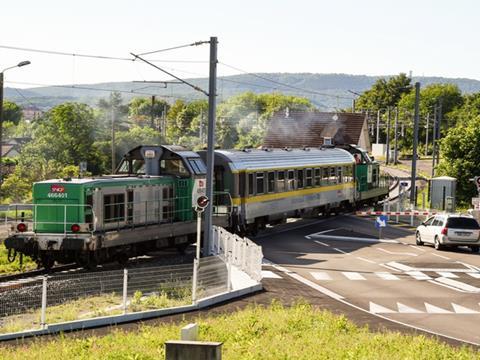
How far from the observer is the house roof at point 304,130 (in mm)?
83812

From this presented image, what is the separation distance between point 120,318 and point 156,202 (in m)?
11.2

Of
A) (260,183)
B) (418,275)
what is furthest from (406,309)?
(260,183)

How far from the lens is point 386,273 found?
29.1 meters

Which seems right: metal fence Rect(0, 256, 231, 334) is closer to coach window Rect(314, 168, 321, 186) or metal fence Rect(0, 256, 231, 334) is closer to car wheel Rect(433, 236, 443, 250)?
car wheel Rect(433, 236, 443, 250)

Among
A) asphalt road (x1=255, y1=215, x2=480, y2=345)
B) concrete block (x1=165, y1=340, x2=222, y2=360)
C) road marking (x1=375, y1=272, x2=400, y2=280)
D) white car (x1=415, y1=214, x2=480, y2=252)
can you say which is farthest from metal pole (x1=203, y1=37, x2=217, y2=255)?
concrete block (x1=165, y1=340, x2=222, y2=360)

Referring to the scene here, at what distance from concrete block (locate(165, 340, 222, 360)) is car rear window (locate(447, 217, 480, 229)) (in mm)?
26086

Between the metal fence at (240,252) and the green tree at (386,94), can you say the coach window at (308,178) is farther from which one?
the green tree at (386,94)

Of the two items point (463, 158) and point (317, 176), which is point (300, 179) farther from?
point (463, 158)

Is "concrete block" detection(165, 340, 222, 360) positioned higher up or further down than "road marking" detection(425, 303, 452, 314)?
higher up

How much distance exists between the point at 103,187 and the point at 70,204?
125 centimetres

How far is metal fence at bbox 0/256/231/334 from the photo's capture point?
62.3 feet

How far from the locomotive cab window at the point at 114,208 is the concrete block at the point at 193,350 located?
1623 centimetres

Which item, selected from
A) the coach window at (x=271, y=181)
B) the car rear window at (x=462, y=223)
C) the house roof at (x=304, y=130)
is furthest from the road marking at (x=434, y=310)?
the house roof at (x=304, y=130)

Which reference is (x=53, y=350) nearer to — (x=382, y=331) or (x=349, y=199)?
(x=382, y=331)
